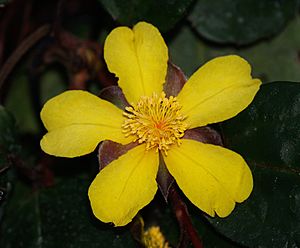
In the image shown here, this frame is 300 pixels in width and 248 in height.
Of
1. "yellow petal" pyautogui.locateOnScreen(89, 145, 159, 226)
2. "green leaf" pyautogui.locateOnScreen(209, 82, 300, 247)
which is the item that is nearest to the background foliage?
"green leaf" pyautogui.locateOnScreen(209, 82, 300, 247)

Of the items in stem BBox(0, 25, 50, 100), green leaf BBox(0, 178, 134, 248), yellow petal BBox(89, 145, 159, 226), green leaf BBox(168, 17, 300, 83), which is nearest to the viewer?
yellow petal BBox(89, 145, 159, 226)

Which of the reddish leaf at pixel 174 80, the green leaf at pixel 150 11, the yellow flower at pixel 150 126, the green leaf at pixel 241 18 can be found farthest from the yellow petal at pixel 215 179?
the green leaf at pixel 241 18

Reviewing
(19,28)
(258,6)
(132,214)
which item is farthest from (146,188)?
(19,28)

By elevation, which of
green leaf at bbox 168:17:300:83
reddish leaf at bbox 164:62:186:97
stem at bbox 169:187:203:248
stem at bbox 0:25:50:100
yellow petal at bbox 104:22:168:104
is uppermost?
yellow petal at bbox 104:22:168:104

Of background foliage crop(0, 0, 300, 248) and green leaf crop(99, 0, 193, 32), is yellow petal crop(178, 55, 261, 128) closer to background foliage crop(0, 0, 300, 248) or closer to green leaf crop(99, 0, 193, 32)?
background foliage crop(0, 0, 300, 248)

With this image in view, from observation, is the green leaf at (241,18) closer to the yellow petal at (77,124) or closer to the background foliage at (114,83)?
the background foliage at (114,83)
